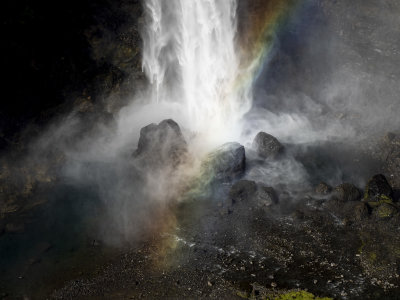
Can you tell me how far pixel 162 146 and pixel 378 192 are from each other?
12.7m

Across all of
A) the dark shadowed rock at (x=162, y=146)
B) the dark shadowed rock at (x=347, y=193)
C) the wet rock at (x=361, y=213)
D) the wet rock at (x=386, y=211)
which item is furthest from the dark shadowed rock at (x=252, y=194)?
the wet rock at (x=386, y=211)

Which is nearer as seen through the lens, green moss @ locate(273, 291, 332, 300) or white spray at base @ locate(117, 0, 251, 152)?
green moss @ locate(273, 291, 332, 300)

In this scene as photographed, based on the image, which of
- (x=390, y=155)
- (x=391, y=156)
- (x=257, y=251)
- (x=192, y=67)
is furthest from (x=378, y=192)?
(x=192, y=67)

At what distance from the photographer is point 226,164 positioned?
22.5 m

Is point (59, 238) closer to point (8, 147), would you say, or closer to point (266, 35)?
point (8, 147)

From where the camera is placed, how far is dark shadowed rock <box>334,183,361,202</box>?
64.5ft

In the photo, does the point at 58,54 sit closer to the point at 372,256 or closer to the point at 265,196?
the point at 265,196

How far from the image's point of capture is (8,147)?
2300 centimetres

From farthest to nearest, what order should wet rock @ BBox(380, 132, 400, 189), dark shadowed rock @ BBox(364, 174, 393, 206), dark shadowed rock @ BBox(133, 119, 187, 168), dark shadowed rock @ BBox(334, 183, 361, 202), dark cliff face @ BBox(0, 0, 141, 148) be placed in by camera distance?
dark shadowed rock @ BBox(133, 119, 187, 168)
dark cliff face @ BBox(0, 0, 141, 148)
wet rock @ BBox(380, 132, 400, 189)
dark shadowed rock @ BBox(334, 183, 361, 202)
dark shadowed rock @ BBox(364, 174, 393, 206)

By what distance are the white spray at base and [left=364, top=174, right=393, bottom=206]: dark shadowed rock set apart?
10.5 meters

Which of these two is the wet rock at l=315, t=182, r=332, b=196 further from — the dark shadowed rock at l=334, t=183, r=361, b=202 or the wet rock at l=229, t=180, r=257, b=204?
the wet rock at l=229, t=180, r=257, b=204

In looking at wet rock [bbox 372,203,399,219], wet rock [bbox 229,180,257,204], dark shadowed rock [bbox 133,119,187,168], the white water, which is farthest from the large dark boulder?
dark shadowed rock [bbox 133,119,187,168]

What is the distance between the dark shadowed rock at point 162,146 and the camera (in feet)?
75.4

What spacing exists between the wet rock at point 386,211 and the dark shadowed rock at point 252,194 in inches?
200
